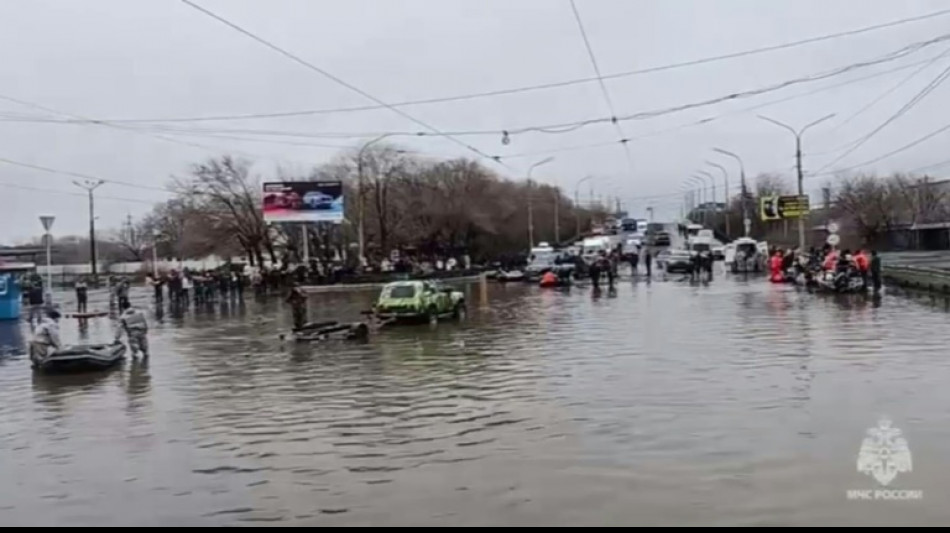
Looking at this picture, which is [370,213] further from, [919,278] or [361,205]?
[919,278]

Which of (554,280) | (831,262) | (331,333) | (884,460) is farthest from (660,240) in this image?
(884,460)

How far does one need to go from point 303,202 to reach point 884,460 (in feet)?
211

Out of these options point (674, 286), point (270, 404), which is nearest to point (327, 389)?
point (270, 404)

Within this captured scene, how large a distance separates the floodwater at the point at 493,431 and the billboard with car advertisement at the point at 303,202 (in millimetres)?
46999

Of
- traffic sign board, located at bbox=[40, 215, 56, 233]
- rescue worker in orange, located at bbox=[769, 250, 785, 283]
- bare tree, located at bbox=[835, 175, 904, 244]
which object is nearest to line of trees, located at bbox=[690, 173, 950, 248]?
bare tree, located at bbox=[835, 175, 904, 244]

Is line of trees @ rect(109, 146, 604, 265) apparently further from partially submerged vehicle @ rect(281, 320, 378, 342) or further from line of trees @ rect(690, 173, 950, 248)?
partially submerged vehicle @ rect(281, 320, 378, 342)

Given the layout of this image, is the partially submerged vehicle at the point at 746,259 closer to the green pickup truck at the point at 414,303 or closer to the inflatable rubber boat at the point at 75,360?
the green pickup truck at the point at 414,303

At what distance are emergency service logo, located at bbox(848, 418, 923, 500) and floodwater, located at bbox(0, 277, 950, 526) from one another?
0.12m

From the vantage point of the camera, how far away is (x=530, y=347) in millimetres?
24391

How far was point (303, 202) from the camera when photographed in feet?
242

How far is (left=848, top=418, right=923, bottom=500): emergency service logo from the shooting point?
9.08m

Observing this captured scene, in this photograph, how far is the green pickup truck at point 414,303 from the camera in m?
33.3

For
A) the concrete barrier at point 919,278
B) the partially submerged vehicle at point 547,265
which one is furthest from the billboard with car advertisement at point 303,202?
the concrete barrier at point 919,278

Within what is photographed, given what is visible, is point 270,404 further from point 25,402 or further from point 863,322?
point 863,322
